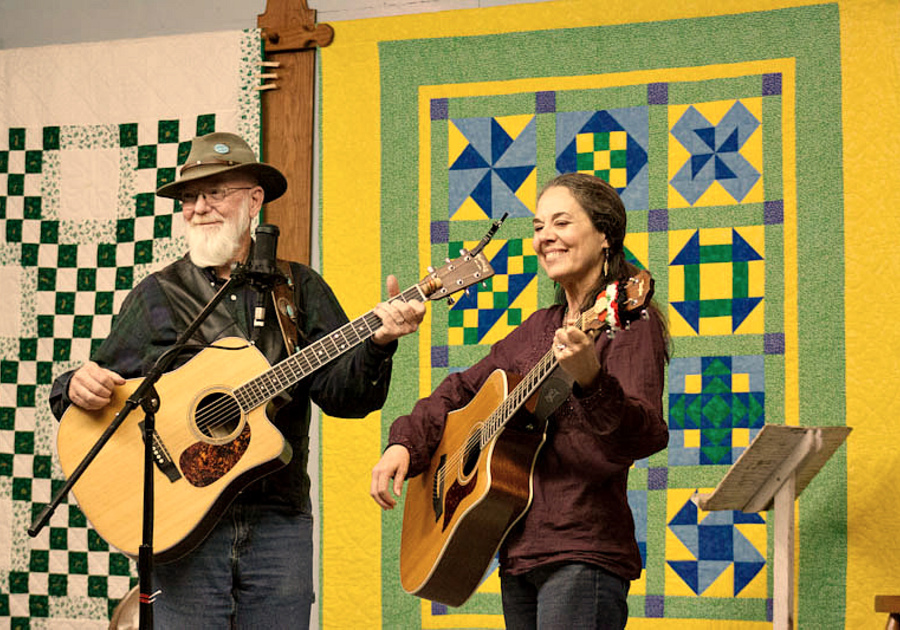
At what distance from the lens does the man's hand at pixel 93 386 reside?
267 centimetres

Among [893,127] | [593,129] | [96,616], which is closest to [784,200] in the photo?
[893,127]

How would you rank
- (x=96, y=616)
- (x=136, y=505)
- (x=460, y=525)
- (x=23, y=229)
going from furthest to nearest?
(x=23, y=229) < (x=96, y=616) < (x=136, y=505) < (x=460, y=525)

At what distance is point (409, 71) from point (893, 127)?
6.14 feet

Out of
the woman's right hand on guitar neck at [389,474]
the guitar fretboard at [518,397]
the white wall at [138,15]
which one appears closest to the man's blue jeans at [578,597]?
the guitar fretboard at [518,397]

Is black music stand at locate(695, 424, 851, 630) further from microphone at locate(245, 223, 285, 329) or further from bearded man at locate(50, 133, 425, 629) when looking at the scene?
microphone at locate(245, 223, 285, 329)

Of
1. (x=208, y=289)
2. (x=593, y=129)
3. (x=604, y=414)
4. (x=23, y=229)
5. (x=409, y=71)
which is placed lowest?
(x=604, y=414)

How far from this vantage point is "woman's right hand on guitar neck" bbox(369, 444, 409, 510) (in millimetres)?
2643

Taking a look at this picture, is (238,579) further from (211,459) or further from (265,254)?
(265,254)

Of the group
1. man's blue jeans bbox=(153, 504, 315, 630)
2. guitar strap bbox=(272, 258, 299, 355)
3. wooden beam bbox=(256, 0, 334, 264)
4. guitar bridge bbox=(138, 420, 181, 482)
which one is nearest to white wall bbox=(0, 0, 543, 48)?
wooden beam bbox=(256, 0, 334, 264)

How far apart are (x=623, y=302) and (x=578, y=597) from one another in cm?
64

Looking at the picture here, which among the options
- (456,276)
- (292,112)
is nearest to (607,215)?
(456,276)

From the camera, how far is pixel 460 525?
2469 mm

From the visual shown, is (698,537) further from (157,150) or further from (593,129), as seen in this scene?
(157,150)

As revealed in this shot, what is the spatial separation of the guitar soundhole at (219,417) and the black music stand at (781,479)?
1.44m
